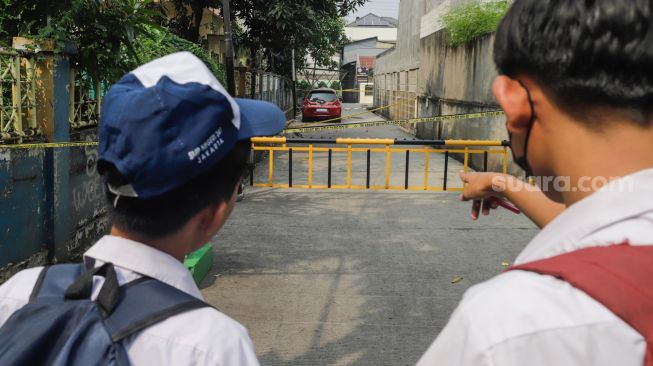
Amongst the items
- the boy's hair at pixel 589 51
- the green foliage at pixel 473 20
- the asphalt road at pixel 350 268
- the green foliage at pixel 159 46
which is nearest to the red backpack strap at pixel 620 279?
the boy's hair at pixel 589 51

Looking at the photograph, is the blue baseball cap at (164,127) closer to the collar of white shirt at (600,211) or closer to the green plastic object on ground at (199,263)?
the collar of white shirt at (600,211)

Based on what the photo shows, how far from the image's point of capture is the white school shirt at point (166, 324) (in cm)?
116

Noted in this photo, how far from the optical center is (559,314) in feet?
2.75

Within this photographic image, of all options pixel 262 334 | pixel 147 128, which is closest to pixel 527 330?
pixel 147 128

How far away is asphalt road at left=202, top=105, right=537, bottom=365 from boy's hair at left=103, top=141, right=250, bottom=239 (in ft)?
9.42

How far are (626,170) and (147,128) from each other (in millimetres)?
850

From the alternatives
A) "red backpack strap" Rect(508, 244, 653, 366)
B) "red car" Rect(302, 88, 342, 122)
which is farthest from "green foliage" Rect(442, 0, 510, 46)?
"red car" Rect(302, 88, 342, 122)

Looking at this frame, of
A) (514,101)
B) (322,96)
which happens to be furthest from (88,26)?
(322,96)

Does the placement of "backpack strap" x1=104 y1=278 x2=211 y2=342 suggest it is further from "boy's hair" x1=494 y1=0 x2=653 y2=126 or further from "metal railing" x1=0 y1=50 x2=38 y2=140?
"metal railing" x1=0 y1=50 x2=38 y2=140

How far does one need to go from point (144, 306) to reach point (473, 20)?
1365 cm

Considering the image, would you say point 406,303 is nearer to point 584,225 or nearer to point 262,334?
point 262,334

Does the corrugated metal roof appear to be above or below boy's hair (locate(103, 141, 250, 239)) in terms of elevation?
above

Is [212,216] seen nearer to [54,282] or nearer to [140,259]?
[140,259]

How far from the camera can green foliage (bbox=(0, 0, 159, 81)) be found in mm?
5605
